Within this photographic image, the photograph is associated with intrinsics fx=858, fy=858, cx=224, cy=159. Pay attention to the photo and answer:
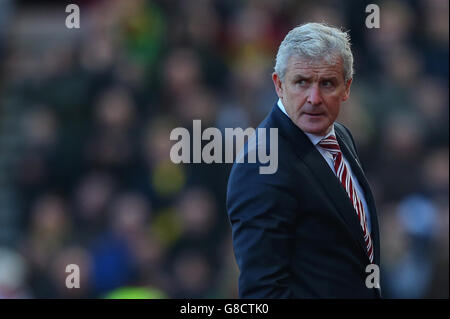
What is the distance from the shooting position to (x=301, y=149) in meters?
2.94

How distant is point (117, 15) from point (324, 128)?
21.2ft

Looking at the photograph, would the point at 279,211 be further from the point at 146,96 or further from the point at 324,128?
the point at 146,96

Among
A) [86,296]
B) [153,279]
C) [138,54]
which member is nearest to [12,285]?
[86,296]

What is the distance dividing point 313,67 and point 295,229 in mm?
560

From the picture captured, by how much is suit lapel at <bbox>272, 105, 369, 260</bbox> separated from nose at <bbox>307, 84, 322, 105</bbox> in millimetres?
109

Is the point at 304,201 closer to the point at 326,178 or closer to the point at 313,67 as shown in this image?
the point at 326,178

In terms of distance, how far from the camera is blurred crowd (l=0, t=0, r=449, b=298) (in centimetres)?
727

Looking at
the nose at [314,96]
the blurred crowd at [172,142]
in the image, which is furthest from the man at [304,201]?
the blurred crowd at [172,142]

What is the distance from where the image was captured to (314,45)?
2.93 meters

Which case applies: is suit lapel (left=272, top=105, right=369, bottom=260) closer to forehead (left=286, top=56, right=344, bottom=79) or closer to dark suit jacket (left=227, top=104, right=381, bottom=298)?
dark suit jacket (left=227, top=104, right=381, bottom=298)

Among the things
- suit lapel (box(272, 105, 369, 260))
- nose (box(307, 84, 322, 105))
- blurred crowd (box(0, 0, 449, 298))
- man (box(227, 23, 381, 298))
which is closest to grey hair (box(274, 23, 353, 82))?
man (box(227, 23, 381, 298))

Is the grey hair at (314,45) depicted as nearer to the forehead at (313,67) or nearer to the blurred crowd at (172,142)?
the forehead at (313,67)

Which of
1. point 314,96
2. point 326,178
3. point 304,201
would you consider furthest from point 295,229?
point 314,96

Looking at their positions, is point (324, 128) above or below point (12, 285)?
above
